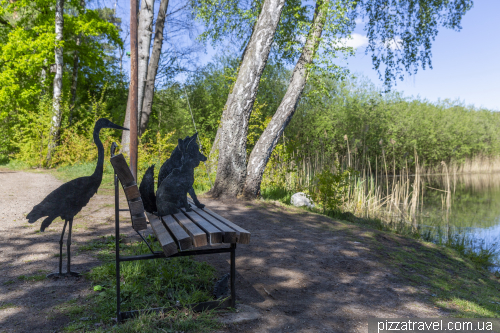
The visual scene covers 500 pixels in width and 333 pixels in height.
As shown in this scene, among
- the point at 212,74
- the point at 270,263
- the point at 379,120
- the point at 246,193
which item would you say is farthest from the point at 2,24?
the point at 379,120

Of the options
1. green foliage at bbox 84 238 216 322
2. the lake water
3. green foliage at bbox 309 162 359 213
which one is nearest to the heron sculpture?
green foliage at bbox 84 238 216 322

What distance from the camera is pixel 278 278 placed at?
3.47 metres

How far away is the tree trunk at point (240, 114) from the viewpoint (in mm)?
7086

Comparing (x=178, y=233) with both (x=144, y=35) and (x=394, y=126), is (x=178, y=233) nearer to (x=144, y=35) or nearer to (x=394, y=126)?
(x=144, y=35)

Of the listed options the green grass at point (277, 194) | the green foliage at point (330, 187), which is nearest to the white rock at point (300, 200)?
the green grass at point (277, 194)

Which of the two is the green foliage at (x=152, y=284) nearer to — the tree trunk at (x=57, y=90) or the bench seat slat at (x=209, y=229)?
the bench seat slat at (x=209, y=229)

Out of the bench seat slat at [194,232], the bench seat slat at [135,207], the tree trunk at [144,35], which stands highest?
the tree trunk at [144,35]

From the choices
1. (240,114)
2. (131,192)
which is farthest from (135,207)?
(240,114)

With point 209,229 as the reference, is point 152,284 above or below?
below

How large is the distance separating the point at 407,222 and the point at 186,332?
6867 millimetres

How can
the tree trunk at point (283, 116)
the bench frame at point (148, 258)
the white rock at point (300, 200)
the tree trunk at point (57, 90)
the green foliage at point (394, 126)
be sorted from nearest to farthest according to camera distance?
1. the bench frame at point (148, 258)
2. the tree trunk at point (283, 116)
3. the white rock at point (300, 200)
4. the tree trunk at point (57, 90)
5. the green foliage at point (394, 126)

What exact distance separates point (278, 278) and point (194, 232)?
5.01ft

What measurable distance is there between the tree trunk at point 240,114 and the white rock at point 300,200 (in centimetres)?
167

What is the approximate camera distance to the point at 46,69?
13695mm
